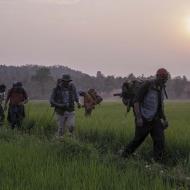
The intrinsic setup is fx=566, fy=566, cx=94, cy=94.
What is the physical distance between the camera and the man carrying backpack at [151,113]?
10086 mm

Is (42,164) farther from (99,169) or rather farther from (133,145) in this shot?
(133,145)

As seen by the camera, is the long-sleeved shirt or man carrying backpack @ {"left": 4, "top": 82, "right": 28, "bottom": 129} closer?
the long-sleeved shirt

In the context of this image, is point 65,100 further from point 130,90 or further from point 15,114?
point 15,114

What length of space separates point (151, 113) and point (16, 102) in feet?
21.5

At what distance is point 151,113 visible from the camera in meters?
10.1

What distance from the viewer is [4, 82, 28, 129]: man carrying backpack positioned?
15.8 meters

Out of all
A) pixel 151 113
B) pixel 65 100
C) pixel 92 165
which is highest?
pixel 65 100

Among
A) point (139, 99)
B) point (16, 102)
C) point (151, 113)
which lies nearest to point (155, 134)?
point (151, 113)

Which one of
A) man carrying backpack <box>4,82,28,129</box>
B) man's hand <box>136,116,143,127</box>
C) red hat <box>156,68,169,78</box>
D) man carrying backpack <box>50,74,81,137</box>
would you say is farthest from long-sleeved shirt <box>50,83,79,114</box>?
red hat <box>156,68,169,78</box>

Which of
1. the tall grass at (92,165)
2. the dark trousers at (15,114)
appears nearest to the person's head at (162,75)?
the tall grass at (92,165)

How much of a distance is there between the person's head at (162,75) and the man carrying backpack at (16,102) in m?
6.48

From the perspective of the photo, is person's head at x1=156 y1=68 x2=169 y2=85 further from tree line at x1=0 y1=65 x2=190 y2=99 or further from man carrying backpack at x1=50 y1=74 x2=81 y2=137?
tree line at x1=0 y1=65 x2=190 y2=99

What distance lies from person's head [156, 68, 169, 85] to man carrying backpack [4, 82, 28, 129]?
21.3 ft

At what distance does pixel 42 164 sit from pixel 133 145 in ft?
7.82
